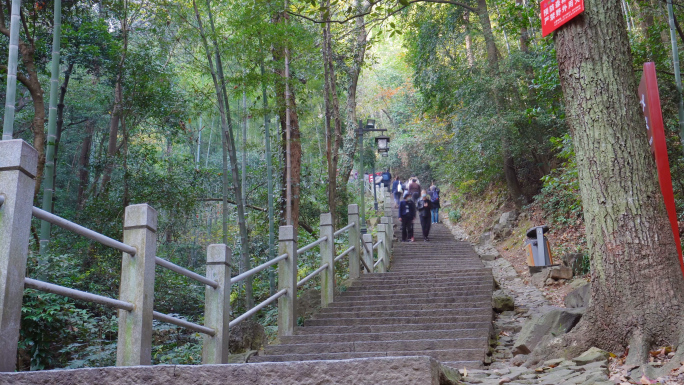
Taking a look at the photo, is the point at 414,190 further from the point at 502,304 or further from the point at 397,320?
the point at 397,320

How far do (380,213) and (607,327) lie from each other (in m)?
18.6

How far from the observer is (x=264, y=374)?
2104 mm

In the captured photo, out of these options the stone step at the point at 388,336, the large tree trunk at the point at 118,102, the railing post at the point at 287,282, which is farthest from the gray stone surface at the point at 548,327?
the large tree trunk at the point at 118,102

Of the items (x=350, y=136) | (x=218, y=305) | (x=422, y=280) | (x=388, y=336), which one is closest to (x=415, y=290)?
(x=422, y=280)

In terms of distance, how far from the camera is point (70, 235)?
1127cm

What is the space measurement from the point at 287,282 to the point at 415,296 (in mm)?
2193

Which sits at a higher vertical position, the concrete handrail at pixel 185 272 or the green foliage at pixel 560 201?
the green foliage at pixel 560 201

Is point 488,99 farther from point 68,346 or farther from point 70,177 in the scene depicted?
point 70,177

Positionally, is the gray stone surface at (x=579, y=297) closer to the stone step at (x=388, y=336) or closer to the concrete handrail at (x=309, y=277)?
the stone step at (x=388, y=336)

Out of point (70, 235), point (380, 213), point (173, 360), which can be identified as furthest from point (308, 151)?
point (173, 360)

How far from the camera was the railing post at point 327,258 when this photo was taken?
6.91 metres

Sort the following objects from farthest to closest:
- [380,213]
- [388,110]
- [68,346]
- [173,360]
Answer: [388,110] < [380,213] < [173,360] < [68,346]

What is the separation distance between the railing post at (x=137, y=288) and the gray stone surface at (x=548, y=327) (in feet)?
10.6

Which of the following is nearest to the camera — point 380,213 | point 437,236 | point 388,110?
point 437,236
